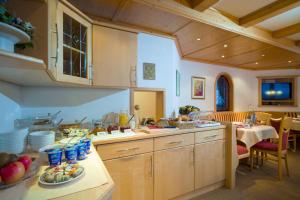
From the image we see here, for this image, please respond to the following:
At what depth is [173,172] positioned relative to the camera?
6.32ft

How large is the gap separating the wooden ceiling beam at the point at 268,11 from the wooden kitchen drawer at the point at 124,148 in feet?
7.56

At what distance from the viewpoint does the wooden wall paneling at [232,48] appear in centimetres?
298

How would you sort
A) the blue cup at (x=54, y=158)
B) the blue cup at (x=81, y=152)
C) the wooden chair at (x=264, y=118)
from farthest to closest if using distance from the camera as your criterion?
1. the wooden chair at (x=264, y=118)
2. the blue cup at (x=81, y=152)
3. the blue cup at (x=54, y=158)

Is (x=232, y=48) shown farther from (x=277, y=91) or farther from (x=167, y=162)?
(x=277, y=91)

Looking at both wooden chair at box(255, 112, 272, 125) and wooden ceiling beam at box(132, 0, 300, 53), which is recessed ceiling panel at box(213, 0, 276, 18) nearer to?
wooden ceiling beam at box(132, 0, 300, 53)

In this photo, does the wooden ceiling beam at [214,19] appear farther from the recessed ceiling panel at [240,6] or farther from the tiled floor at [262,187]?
the tiled floor at [262,187]

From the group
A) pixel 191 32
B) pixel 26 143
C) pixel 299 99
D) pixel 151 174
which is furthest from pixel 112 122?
pixel 299 99

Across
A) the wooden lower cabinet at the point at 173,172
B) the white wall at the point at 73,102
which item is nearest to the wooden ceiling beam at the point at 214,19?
the white wall at the point at 73,102

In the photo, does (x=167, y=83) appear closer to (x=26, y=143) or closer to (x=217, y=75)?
(x=26, y=143)

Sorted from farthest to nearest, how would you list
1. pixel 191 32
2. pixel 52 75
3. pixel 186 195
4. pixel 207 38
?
pixel 207 38 → pixel 191 32 → pixel 186 195 → pixel 52 75

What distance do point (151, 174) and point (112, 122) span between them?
831 mm

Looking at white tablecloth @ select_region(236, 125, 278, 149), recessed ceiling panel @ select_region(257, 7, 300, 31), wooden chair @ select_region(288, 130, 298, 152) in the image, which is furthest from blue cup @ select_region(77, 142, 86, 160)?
wooden chair @ select_region(288, 130, 298, 152)

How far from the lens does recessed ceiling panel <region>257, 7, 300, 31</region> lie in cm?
242

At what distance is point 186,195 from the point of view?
6.88 feet
